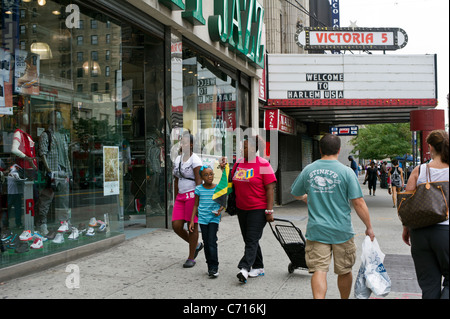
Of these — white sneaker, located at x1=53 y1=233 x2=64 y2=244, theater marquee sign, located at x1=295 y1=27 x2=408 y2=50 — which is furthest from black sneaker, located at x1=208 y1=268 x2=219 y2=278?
theater marquee sign, located at x1=295 y1=27 x2=408 y2=50

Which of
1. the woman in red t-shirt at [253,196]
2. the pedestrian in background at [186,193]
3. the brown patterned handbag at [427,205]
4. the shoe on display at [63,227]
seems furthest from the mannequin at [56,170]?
the brown patterned handbag at [427,205]

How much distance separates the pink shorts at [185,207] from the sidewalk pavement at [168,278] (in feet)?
2.39

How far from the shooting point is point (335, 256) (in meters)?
4.46

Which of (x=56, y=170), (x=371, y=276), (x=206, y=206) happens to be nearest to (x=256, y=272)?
(x=206, y=206)

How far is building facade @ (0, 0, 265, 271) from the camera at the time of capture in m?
6.60

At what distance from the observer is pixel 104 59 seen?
27.3 ft

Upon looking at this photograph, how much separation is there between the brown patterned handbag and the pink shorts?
331 cm

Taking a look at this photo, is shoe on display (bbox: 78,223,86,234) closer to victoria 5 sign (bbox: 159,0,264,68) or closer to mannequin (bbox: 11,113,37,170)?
mannequin (bbox: 11,113,37,170)

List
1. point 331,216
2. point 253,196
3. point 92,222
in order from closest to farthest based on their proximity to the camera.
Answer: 1. point 331,216
2. point 253,196
3. point 92,222

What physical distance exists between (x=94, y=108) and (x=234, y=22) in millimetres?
5527

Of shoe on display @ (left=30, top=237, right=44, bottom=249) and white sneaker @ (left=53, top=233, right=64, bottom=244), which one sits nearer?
Answer: shoe on display @ (left=30, top=237, right=44, bottom=249)

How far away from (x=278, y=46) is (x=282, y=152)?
6.91 metres

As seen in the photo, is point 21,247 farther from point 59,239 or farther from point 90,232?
point 90,232
